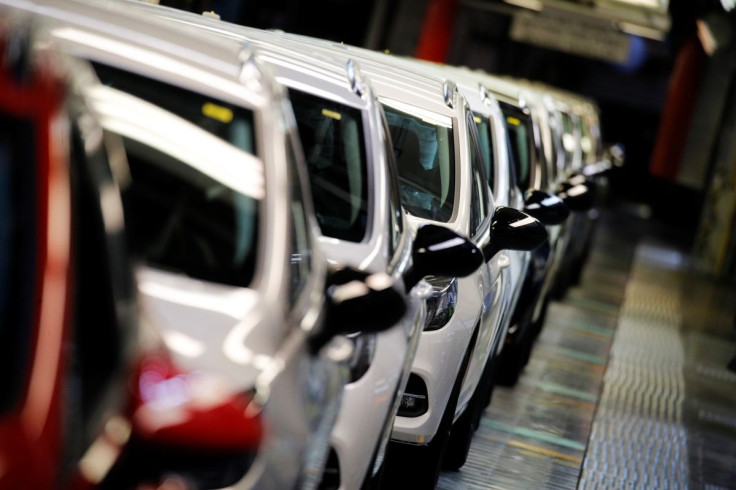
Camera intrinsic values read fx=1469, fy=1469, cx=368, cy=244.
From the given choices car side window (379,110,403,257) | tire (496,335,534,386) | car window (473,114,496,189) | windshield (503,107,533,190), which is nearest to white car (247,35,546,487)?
car side window (379,110,403,257)

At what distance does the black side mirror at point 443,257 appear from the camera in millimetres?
4691

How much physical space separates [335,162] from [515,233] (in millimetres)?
1559

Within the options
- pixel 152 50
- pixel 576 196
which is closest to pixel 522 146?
pixel 576 196

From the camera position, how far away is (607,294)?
60.3 ft

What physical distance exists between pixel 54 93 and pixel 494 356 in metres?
5.77

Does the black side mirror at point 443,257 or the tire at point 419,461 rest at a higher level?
the black side mirror at point 443,257

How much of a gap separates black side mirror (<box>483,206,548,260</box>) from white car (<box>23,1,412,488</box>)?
2883 mm

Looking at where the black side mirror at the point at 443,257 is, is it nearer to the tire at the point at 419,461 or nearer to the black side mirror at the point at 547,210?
the tire at the point at 419,461

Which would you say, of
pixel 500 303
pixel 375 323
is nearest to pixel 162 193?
pixel 375 323

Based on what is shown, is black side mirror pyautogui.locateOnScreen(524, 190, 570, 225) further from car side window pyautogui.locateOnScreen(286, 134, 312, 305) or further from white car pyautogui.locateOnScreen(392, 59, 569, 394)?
car side window pyautogui.locateOnScreen(286, 134, 312, 305)

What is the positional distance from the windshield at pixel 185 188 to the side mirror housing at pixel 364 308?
364 mm

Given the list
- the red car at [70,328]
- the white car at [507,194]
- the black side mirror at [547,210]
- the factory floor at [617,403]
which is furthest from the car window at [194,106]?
the black side mirror at [547,210]

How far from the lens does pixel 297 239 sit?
11.1 feet

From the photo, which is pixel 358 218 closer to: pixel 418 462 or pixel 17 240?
pixel 418 462
